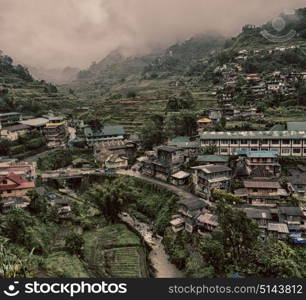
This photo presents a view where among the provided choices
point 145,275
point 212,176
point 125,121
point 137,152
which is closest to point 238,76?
point 125,121

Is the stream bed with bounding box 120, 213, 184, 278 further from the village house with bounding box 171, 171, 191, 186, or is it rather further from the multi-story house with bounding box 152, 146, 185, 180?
the multi-story house with bounding box 152, 146, 185, 180

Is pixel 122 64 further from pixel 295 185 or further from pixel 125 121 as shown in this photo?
pixel 295 185

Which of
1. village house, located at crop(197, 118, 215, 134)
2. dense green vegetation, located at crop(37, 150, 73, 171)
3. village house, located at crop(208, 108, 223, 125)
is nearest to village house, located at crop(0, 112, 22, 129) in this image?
dense green vegetation, located at crop(37, 150, 73, 171)

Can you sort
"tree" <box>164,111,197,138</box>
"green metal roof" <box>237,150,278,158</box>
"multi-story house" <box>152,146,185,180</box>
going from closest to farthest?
"green metal roof" <box>237,150,278,158</box>
"multi-story house" <box>152,146,185,180</box>
"tree" <box>164,111,197,138</box>

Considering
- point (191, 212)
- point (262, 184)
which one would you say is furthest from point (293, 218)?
point (191, 212)

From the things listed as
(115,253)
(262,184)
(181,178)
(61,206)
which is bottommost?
(115,253)

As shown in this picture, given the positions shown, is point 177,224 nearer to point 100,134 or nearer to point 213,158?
point 213,158
